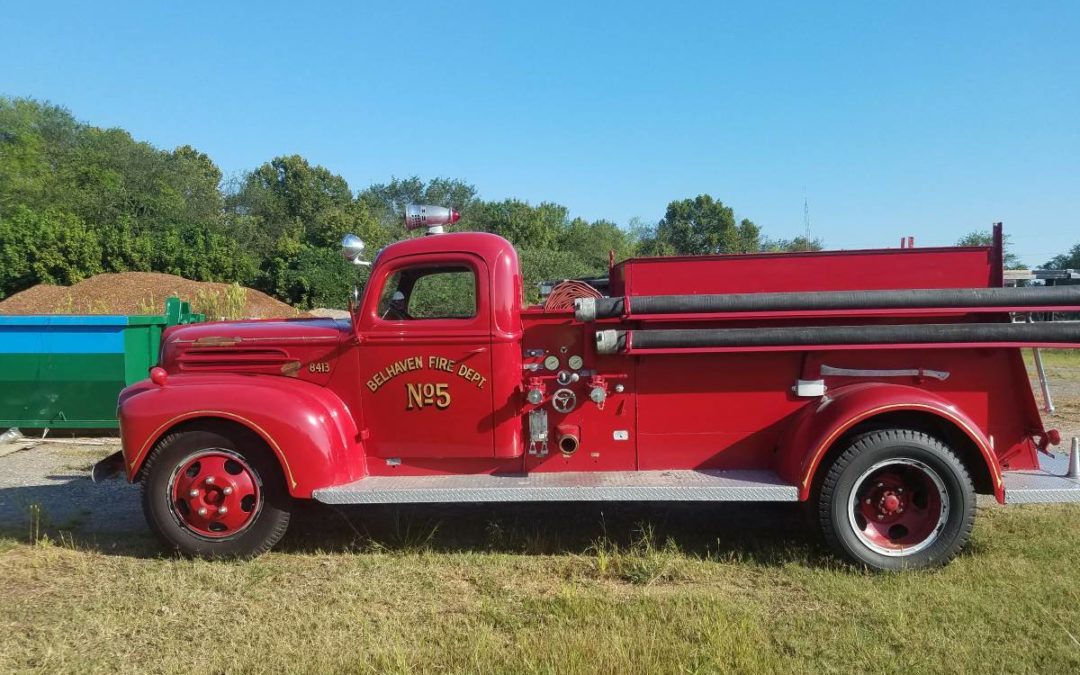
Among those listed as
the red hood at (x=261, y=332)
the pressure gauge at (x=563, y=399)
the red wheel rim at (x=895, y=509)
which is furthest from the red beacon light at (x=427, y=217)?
the red wheel rim at (x=895, y=509)

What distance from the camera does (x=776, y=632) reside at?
3.35m

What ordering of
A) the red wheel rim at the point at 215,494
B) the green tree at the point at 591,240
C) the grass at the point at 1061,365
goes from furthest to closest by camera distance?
the green tree at the point at 591,240
the grass at the point at 1061,365
the red wheel rim at the point at 215,494

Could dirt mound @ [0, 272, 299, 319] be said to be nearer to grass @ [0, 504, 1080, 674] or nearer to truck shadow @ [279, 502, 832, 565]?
truck shadow @ [279, 502, 832, 565]

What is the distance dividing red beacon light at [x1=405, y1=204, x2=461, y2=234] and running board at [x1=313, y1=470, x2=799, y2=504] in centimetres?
173

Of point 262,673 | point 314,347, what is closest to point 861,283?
point 314,347

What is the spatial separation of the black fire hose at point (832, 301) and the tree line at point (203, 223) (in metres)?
10.3

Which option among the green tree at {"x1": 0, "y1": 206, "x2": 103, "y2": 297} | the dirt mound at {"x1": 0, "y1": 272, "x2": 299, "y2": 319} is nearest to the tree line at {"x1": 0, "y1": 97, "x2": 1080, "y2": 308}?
the green tree at {"x1": 0, "y1": 206, "x2": 103, "y2": 297}

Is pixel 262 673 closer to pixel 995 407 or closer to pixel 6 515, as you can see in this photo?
pixel 6 515

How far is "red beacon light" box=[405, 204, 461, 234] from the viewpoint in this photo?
4832 mm

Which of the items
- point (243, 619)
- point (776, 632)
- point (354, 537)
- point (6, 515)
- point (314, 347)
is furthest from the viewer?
point (6, 515)

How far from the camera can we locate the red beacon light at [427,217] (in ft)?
15.9

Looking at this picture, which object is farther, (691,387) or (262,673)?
(691,387)

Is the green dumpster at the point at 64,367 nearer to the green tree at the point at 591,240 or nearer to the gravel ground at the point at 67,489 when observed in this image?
the gravel ground at the point at 67,489

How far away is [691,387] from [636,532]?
1236 mm
